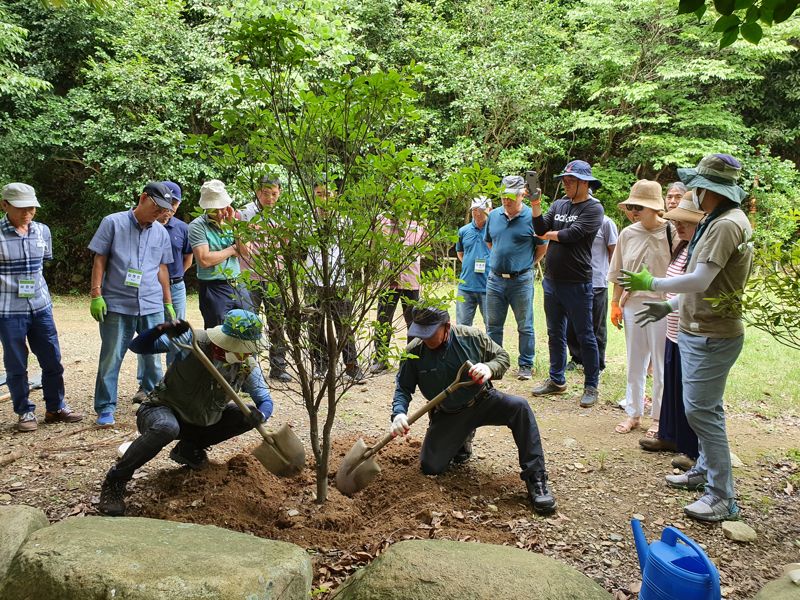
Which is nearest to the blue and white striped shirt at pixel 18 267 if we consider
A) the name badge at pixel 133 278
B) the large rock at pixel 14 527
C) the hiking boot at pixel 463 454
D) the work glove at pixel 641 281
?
the name badge at pixel 133 278

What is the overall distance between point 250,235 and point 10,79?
1066 cm

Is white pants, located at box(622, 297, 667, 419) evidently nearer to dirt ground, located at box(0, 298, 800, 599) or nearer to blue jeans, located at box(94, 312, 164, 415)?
dirt ground, located at box(0, 298, 800, 599)

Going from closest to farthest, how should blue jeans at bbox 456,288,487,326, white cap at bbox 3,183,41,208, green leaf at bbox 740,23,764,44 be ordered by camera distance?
green leaf at bbox 740,23,764,44, white cap at bbox 3,183,41,208, blue jeans at bbox 456,288,487,326

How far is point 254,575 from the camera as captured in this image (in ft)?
7.06

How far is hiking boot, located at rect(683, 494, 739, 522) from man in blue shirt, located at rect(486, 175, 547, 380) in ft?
8.63

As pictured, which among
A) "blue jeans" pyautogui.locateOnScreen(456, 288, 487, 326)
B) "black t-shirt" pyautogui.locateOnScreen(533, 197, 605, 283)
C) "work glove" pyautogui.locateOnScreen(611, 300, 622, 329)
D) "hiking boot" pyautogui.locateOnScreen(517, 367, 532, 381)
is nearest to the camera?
"work glove" pyautogui.locateOnScreen(611, 300, 622, 329)

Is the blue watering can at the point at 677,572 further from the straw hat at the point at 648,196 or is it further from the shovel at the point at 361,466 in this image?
the straw hat at the point at 648,196

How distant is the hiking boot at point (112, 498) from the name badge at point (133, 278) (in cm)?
184

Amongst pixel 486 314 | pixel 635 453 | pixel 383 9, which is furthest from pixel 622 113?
pixel 635 453

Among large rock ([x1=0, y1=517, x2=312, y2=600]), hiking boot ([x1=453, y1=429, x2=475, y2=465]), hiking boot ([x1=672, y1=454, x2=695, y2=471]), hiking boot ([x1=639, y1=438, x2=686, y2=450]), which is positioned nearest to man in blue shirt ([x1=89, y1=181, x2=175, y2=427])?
large rock ([x1=0, y1=517, x2=312, y2=600])

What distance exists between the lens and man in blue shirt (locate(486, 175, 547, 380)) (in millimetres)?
5750

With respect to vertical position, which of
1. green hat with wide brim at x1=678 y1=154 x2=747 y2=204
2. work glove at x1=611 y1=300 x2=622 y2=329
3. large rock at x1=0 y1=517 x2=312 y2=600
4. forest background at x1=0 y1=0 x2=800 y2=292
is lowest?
large rock at x1=0 y1=517 x2=312 y2=600

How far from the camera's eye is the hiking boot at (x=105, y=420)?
4.61 m

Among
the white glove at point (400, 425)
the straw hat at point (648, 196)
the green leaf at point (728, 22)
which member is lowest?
the white glove at point (400, 425)
